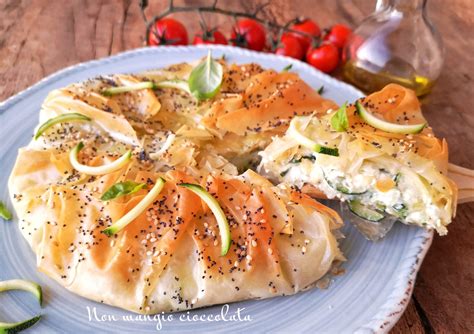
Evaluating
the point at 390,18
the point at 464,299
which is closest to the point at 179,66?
the point at 390,18

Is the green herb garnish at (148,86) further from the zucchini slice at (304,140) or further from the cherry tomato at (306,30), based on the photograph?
the cherry tomato at (306,30)

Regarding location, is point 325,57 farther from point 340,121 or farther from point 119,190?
point 119,190

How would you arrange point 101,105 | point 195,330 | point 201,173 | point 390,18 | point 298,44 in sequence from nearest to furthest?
1. point 195,330
2. point 201,173
3. point 101,105
4. point 390,18
5. point 298,44

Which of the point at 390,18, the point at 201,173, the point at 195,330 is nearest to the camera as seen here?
the point at 195,330

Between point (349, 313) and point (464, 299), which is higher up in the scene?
point (349, 313)

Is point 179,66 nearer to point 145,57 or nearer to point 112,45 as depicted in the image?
point 145,57

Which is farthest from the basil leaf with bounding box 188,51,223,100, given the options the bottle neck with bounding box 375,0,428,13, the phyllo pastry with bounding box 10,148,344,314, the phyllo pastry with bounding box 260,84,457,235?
the bottle neck with bounding box 375,0,428,13

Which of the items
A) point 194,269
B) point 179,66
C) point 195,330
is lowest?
point 195,330
